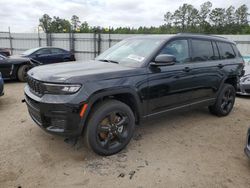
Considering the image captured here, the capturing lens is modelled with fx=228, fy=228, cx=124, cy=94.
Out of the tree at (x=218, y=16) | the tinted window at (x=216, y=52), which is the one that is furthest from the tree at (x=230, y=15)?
the tinted window at (x=216, y=52)

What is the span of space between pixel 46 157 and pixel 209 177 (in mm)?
2220

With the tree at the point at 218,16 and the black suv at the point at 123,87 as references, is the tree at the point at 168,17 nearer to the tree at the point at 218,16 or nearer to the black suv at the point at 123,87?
the tree at the point at 218,16

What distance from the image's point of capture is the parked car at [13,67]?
8289 millimetres

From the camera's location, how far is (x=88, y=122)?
120 inches

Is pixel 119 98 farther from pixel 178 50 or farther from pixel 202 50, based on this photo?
pixel 202 50

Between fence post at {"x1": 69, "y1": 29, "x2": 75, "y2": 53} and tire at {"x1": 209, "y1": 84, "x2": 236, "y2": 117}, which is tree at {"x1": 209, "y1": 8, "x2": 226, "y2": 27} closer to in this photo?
fence post at {"x1": 69, "y1": 29, "x2": 75, "y2": 53}

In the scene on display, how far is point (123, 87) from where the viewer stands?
10.5 ft

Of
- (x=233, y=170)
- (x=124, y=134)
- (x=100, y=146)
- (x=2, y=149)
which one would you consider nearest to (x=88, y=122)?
(x=100, y=146)

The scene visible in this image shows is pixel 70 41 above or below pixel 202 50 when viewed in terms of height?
above

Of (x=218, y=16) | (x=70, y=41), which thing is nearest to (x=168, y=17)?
(x=218, y=16)

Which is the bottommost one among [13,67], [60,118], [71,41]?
[60,118]

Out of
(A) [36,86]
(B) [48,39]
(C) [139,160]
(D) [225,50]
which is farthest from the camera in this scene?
(B) [48,39]

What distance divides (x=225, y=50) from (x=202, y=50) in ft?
3.10

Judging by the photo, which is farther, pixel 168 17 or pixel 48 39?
pixel 168 17
